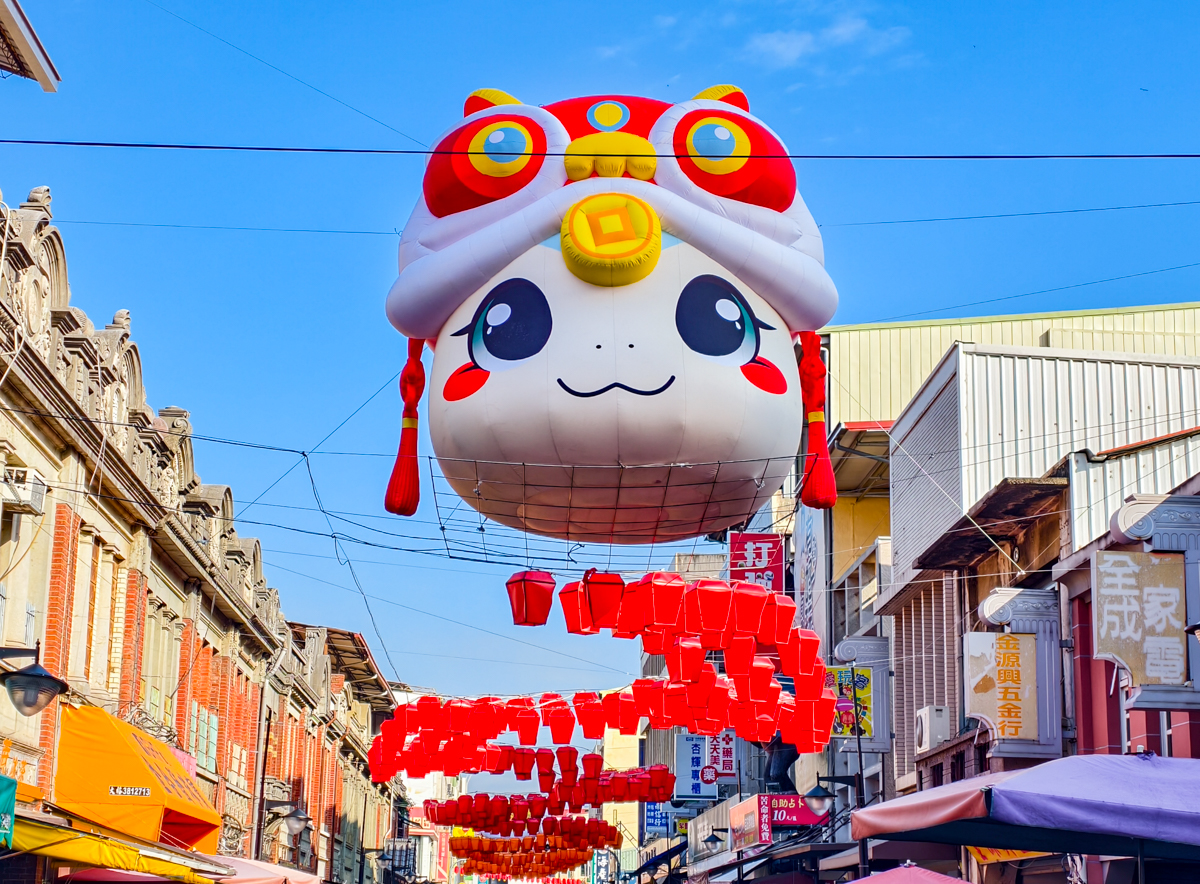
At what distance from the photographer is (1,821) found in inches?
481

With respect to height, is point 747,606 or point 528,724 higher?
point 747,606

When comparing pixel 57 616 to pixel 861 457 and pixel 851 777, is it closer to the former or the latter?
pixel 861 457

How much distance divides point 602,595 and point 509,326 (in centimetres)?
368

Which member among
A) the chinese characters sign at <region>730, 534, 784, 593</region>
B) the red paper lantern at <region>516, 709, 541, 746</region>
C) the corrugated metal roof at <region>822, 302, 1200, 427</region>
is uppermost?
the corrugated metal roof at <region>822, 302, 1200, 427</region>

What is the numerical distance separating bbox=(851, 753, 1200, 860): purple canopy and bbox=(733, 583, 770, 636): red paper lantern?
642 centimetres

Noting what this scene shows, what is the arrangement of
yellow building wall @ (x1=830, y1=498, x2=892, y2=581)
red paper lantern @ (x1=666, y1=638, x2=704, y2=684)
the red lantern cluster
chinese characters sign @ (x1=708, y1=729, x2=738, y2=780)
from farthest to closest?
1. chinese characters sign @ (x1=708, y1=729, x2=738, y2=780)
2. the red lantern cluster
3. yellow building wall @ (x1=830, y1=498, x2=892, y2=581)
4. red paper lantern @ (x1=666, y1=638, x2=704, y2=684)

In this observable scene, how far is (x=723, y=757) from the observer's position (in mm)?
41188

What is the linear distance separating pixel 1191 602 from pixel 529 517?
6675 mm

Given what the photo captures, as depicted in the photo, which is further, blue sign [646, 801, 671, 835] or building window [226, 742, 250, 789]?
blue sign [646, 801, 671, 835]

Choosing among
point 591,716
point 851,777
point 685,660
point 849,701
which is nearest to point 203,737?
point 591,716

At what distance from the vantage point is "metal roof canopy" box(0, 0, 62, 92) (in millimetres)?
11438

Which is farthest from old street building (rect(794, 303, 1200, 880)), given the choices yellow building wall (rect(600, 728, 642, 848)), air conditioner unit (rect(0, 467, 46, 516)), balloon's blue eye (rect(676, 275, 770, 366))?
yellow building wall (rect(600, 728, 642, 848))

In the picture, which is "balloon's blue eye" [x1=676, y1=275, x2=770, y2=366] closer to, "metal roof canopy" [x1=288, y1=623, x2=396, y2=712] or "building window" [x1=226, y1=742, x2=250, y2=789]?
"building window" [x1=226, y1=742, x2=250, y2=789]

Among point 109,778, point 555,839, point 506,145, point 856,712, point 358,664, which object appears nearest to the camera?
point 506,145
